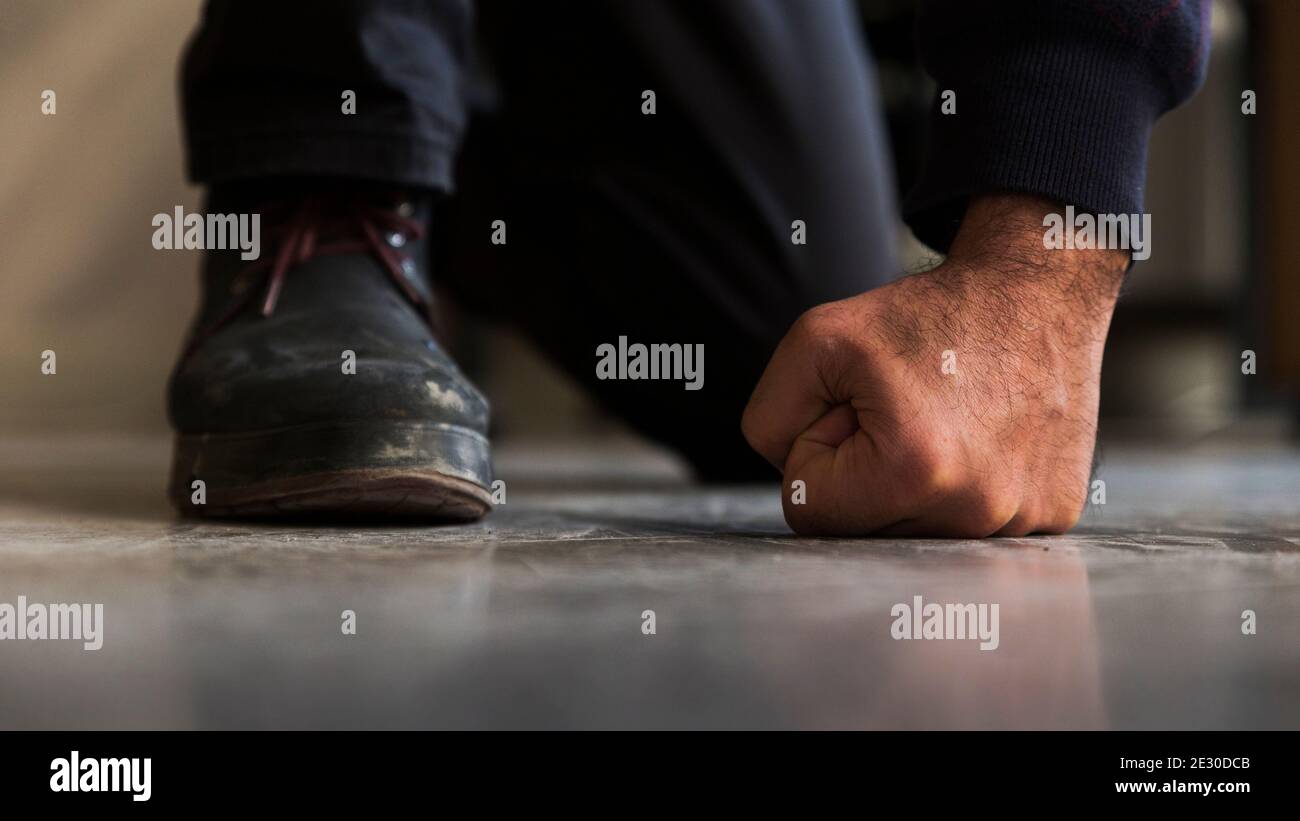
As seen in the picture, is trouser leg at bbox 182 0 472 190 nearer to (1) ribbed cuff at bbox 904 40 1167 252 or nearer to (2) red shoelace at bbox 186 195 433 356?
(2) red shoelace at bbox 186 195 433 356

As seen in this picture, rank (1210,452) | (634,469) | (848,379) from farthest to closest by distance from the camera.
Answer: (1210,452) → (634,469) → (848,379)

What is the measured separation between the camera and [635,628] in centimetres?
35

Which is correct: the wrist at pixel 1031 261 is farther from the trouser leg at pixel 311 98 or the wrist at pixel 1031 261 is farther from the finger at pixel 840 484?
the trouser leg at pixel 311 98

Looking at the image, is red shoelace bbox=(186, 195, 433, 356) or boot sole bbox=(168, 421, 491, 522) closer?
boot sole bbox=(168, 421, 491, 522)

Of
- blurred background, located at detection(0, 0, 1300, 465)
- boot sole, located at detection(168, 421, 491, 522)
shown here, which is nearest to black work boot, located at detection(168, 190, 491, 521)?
boot sole, located at detection(168, 421, 491, 522)

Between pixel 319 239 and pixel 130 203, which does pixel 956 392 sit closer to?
pixel 319 239

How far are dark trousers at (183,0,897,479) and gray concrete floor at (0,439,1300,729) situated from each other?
0.50m

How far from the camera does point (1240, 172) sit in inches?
111

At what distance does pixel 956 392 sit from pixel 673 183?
0.64 metres

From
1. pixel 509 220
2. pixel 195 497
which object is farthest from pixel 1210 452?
pixel 195 497

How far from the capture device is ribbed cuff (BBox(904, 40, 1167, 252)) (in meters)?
0.55
